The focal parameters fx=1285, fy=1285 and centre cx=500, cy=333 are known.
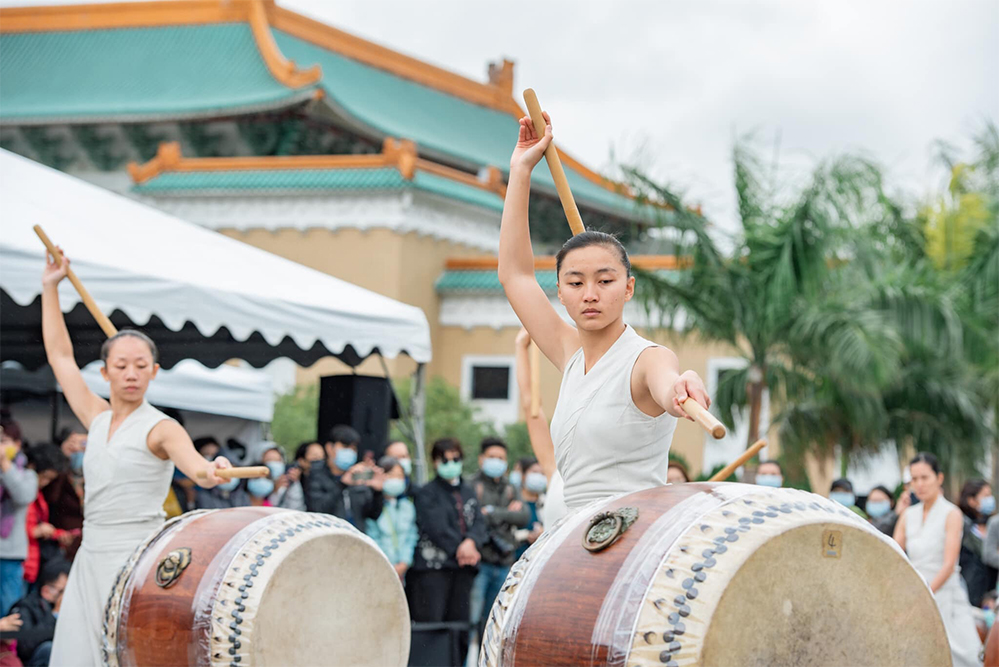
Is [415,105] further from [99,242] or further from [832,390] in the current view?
[99,242]

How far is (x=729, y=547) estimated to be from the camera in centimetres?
220

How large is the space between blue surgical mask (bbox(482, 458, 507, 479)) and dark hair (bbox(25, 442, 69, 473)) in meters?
2.39

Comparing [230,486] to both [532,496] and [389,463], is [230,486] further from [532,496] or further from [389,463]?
[532,496]

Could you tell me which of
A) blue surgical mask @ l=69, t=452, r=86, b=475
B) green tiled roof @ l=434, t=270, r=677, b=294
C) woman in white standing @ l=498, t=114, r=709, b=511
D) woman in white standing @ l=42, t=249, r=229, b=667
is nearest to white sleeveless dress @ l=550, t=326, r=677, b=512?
woman in white standing @ l=498, t=114, r=709, b=511

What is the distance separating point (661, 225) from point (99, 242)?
6.04m

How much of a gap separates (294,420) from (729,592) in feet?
42.6

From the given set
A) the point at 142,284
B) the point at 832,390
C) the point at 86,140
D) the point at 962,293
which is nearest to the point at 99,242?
the point at 142,284

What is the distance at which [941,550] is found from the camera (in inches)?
242

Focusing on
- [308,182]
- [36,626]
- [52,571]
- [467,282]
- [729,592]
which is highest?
[308,182]

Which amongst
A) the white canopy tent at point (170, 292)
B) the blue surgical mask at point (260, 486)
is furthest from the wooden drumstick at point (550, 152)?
the blue surgical mask at point (260, 486)

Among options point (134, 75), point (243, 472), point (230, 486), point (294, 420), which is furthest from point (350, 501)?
point (134, 75)

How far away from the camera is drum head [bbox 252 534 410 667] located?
11.4ft

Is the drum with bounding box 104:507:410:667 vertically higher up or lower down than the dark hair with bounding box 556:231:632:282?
lower down

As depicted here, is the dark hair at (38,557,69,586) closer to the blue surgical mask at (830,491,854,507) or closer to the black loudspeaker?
the black loudspeaker
